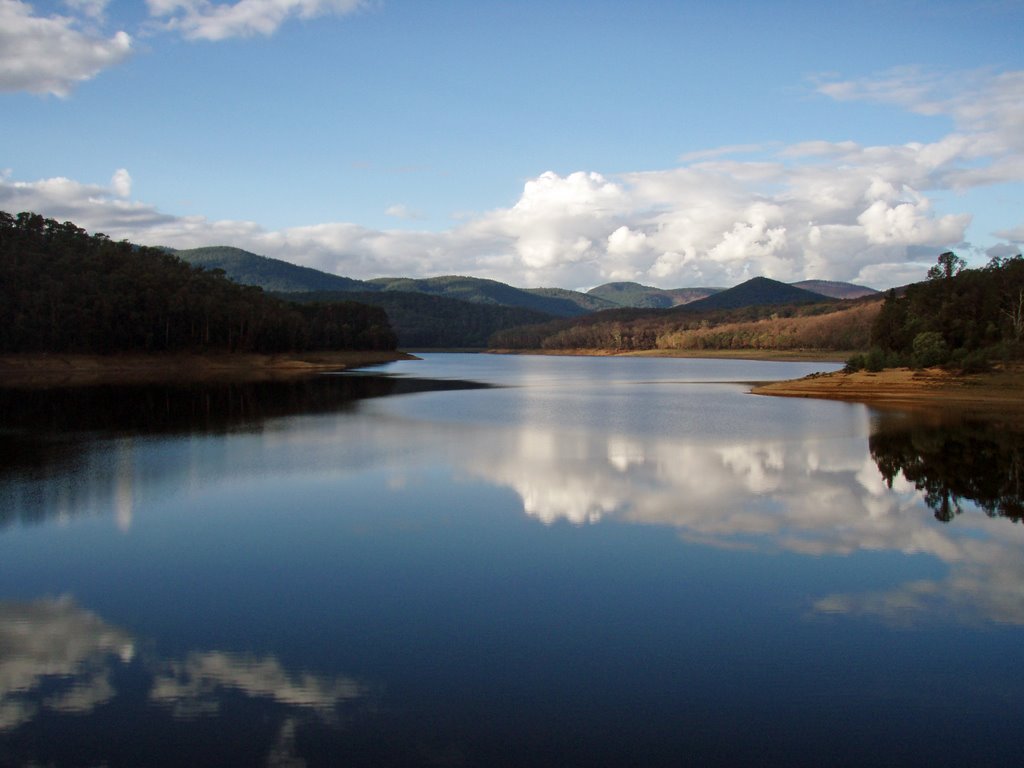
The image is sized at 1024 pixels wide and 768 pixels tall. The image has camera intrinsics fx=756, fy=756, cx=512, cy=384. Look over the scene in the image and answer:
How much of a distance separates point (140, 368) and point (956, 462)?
173 ft

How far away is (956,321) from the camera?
39.1 metres

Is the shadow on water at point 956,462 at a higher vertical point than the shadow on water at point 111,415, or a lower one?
lower

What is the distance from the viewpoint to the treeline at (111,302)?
5112 cm

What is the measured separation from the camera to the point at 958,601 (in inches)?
322

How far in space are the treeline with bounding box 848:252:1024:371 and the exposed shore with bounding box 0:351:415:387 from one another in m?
41.1

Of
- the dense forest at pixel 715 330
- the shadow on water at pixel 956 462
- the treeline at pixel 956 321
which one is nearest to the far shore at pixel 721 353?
the dense forest at pixel 715 330

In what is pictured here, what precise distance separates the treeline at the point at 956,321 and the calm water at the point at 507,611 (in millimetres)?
22288

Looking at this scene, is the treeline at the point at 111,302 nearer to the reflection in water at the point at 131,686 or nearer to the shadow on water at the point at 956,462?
the shadow on water at the point at 956,462

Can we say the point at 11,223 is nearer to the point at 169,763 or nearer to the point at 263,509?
the point at 263,509

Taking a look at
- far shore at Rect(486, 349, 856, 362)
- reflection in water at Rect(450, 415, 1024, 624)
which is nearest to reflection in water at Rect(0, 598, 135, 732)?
reflection in water at Rect(450, 415, 1024, 624)

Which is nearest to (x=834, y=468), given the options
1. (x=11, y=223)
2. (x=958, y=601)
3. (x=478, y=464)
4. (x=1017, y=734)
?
(x=478, y=464)

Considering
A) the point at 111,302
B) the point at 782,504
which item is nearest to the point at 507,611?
the point at 782,504

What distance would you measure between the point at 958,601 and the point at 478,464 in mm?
10459

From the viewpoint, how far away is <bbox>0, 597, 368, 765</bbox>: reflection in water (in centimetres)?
554
